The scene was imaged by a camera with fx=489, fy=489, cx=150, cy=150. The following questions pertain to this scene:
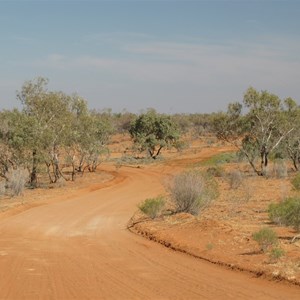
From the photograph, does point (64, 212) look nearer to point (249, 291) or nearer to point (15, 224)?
point (15, 224)

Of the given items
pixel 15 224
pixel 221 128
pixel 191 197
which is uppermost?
pixel 221 128

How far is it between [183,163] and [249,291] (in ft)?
134

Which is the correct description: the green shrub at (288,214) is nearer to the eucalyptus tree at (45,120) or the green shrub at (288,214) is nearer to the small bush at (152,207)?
the small bush at (152,207)

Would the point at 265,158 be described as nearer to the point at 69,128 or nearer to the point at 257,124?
the point at 257,124

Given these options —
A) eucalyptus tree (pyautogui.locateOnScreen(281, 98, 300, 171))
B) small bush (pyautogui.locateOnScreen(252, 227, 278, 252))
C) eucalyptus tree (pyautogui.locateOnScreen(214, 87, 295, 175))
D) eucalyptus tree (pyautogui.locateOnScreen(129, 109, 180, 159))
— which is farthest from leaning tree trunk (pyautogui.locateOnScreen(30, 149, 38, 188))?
small bush (pyautogui.locateOnScreen(252, 227, 278, 252))

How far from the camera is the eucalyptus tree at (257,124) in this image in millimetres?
34438

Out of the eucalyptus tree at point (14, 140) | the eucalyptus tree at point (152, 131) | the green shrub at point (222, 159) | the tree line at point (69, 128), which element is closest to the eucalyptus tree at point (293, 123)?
the tree line at point (69, 128)

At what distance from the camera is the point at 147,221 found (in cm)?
1834

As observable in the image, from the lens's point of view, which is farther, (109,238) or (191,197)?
(191,197)

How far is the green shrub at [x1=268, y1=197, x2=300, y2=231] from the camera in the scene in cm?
1423

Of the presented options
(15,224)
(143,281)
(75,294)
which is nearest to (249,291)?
(143,281)

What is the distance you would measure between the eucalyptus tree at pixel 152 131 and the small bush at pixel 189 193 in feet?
130

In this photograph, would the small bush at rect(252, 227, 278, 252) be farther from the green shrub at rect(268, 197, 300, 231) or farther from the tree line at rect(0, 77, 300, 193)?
the tree line at rect(0, 77, 300, 193)

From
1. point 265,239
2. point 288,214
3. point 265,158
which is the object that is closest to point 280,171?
point 265,158
